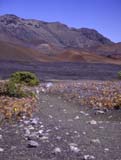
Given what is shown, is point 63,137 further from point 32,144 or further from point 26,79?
point 26,79

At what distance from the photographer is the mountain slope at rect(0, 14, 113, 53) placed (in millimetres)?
112325

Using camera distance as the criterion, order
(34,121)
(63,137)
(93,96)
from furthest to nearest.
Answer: (93,96), (34,121), (63,137)

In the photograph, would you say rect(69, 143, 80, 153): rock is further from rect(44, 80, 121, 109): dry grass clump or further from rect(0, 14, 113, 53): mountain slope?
rect(0, 14, 113, 53): mountain slope

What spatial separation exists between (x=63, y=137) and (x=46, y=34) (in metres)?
116

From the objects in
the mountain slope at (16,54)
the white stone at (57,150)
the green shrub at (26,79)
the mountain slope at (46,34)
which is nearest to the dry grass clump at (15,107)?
the white stone at (57,150)

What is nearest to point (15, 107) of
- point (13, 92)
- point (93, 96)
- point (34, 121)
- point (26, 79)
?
point (34, 121)

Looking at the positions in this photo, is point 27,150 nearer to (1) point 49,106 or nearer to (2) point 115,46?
(1) point 49,106

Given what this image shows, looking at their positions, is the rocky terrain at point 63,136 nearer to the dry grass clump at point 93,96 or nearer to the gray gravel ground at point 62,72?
the dry grass clump at point 93,96

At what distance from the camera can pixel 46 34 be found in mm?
124250

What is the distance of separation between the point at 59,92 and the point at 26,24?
359 feet

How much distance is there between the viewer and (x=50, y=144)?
882cm

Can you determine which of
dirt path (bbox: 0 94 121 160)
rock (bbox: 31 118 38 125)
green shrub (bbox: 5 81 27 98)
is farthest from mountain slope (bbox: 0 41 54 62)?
rock (bbox: 31 118 38 125)

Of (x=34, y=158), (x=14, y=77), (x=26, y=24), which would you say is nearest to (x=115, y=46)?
(x=26, y=24)

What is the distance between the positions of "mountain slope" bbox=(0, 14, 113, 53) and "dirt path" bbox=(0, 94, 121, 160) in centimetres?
9036
